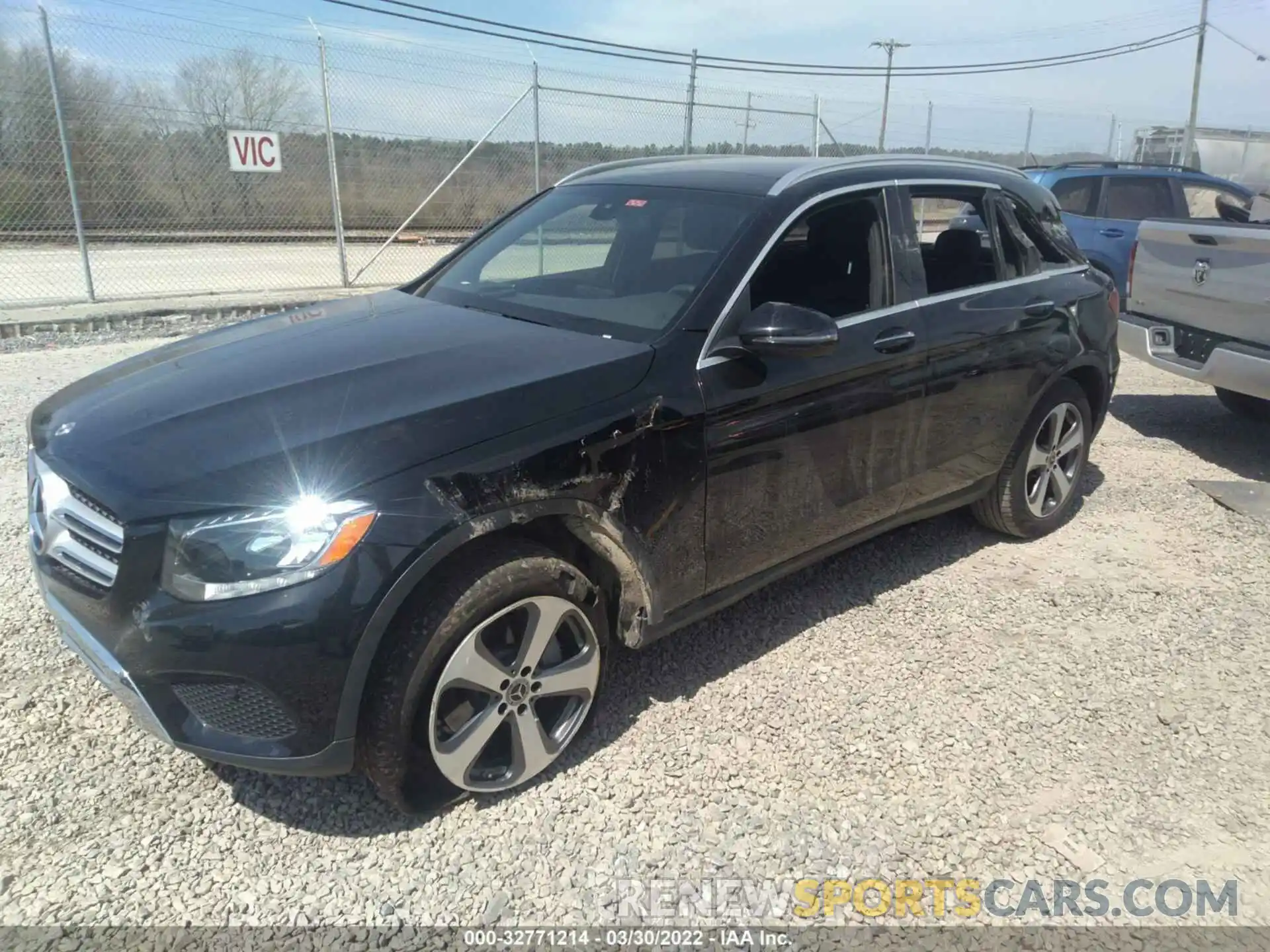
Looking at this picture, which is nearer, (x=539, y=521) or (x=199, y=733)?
(x=199, y=733)

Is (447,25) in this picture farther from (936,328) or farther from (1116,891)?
(1116,891)

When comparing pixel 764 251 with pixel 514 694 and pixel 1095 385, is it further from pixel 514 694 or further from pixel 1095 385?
pixel 1095 385

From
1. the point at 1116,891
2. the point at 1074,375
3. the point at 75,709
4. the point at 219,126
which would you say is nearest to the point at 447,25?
the point at 219,126

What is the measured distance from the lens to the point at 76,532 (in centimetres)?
233

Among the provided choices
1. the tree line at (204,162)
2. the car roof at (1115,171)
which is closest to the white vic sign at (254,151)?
the tree line at (204,162)

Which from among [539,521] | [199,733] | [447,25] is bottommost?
[199,733]

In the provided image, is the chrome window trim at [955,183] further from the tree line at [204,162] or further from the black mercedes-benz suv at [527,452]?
the tree line at [204,162]

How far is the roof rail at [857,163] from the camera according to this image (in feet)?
11.1

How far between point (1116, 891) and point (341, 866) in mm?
2155

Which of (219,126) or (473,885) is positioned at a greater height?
(219,126)

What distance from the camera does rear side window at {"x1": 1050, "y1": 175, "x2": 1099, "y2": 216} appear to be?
31.5 feet

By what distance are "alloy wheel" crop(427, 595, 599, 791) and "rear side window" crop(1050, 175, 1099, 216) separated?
9101 mm

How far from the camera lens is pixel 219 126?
36.5 ft

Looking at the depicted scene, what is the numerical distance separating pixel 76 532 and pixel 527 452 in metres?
1.20
